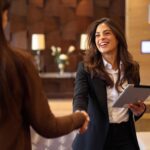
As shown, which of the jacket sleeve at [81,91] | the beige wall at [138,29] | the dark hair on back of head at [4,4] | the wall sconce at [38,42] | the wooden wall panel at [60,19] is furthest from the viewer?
the wooden wall panel at [60,19]

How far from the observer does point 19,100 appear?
146cm

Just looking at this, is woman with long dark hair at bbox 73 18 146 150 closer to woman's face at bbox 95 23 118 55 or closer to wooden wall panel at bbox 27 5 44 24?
woman's face at bbox 95 23 118 55

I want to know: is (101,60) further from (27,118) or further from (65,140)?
(65,140)

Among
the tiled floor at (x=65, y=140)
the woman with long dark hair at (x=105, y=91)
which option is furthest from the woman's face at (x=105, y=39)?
the tiled floor at (x=65, y=140)

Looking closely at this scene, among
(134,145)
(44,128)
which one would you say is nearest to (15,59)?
(44,128)

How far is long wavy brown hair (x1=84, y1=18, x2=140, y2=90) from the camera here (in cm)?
241

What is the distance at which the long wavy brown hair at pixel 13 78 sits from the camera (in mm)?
1404

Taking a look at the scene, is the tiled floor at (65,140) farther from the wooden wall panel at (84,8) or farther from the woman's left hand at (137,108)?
the wooden wall panel at (84,8)

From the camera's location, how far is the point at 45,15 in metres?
10.0

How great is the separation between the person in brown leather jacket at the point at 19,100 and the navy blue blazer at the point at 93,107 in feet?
2.53

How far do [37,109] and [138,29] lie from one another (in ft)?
14.1

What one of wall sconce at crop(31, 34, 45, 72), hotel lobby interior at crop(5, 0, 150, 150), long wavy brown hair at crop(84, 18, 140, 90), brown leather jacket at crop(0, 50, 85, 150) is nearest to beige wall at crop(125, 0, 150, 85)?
long wavy brown hair at crop(84, 18, 140, 90)

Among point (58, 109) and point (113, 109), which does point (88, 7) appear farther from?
point (113, 109)

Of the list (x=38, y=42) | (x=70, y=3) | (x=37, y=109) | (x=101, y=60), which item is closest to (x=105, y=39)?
(x=101, y=60)
